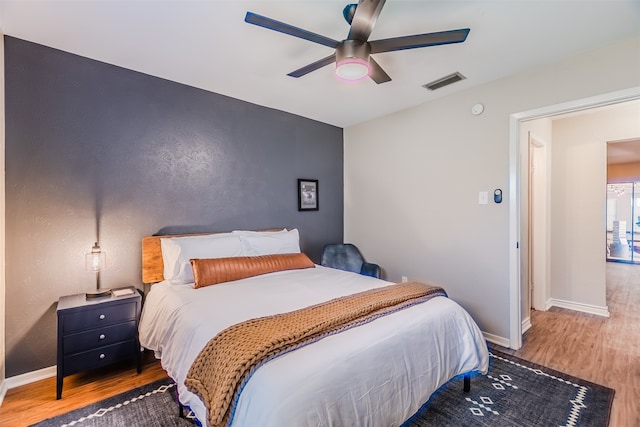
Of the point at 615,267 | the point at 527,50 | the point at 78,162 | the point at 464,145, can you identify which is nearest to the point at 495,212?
the point at 464,145

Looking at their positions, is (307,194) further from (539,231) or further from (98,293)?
(539,231)

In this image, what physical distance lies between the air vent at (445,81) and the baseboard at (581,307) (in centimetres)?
312

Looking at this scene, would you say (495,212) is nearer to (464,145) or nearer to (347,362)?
(464,145)

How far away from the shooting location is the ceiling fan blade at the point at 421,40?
1601 millimetres

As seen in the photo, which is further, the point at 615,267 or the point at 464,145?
the point at 615,267

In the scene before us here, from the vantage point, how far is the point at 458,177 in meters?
3.08

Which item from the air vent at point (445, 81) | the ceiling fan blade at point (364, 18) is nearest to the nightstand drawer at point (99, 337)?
the ceiling fan blade at point (364, 18)

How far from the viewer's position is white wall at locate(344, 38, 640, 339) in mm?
2418

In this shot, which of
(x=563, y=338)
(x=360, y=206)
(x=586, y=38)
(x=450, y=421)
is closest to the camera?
(x=450, y=421)

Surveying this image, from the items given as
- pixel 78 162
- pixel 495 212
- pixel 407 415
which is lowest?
pixel 407 415

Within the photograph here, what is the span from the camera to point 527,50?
2266 mm

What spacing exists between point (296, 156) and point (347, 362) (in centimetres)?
288

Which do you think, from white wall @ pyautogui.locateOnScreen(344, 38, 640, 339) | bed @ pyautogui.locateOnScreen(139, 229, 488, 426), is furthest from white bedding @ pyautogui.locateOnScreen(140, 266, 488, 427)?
white wall @ pyautogui.locateOnScreen(344, 38, 640, 339)

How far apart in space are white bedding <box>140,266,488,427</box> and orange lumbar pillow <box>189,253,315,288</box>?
0.11 metres
